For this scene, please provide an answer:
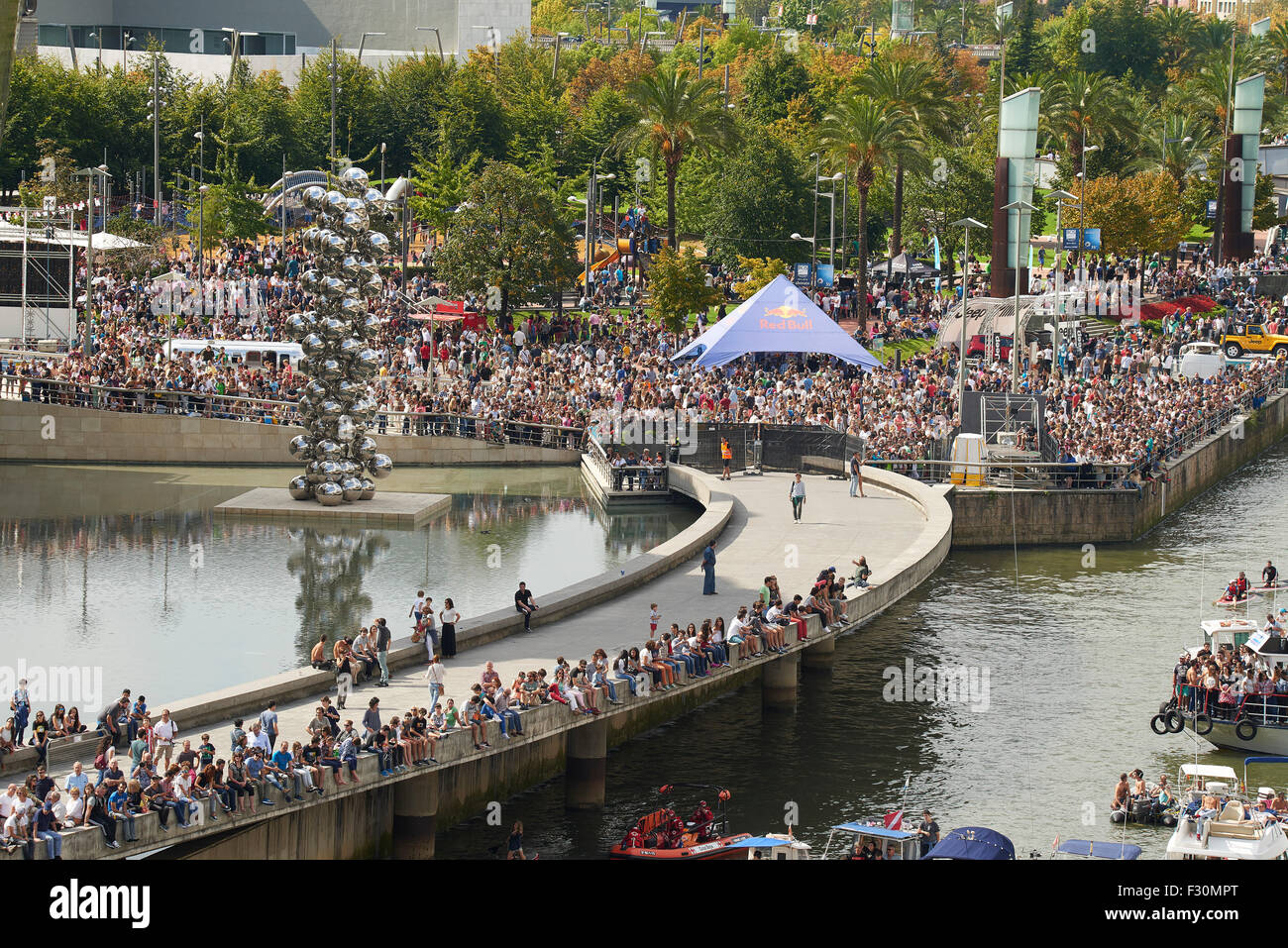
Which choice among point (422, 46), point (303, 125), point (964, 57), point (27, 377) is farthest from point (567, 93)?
point (27, 377)

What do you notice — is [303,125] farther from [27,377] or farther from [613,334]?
[27,377]

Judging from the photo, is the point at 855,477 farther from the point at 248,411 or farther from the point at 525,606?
the point at 248,411

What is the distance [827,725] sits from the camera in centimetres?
4103

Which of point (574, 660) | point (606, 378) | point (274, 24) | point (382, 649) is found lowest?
point (574, 660)

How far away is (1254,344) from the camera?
85438 millimetres

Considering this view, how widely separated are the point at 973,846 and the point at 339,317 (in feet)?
101

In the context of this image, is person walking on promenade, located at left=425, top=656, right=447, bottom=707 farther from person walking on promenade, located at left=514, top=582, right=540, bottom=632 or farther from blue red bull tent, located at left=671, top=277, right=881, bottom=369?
blue red bull tent, located at left=671, top=277, right=881, bottom=369

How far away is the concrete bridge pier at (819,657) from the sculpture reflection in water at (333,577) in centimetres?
1029

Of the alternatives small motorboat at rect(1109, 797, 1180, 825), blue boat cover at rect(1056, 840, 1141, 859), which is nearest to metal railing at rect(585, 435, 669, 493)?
small motorboat at rect(1109, 797, 1180, 825)

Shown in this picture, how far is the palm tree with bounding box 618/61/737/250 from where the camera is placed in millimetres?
87812

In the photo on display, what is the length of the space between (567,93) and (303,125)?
97.6 feet

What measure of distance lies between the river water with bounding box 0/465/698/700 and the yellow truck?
35017 millimetres

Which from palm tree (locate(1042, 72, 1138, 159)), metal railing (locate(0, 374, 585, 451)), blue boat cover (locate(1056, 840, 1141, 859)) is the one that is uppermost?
palm tree (locate(1042, 72, 1138, 159))

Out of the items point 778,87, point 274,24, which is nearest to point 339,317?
point 778,87
